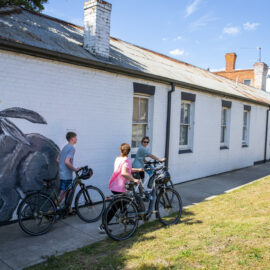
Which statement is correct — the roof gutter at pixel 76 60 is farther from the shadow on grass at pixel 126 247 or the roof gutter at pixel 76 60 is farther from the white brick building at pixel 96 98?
→ the shadow on grass at pixel 126 247

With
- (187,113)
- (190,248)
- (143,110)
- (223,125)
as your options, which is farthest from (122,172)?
(223,125)

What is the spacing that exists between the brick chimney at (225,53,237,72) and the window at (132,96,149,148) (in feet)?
80.5

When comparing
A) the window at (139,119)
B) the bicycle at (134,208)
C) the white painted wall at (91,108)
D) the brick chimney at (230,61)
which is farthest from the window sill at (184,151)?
the brick chimney at (230,61)

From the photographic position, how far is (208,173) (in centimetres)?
1126

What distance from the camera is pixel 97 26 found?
23.5ft

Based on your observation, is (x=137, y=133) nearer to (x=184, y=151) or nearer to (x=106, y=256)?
(x=184, y=151)

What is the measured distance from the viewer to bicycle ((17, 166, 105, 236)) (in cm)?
494

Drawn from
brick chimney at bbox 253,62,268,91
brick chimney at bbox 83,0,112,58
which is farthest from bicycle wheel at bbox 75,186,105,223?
brick chimney at bbox 253,62,268,91

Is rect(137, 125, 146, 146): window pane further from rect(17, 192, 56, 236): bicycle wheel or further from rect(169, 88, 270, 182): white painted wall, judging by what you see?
rect(17, 192, 56, 236): bicycle wheel

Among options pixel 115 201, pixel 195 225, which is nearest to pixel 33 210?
pixel 115 201

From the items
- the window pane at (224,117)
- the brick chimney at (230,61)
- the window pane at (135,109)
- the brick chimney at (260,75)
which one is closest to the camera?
the window pane at (135,109)

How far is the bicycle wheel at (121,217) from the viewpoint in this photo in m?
4.82

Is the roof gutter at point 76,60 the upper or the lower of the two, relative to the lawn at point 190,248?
upper

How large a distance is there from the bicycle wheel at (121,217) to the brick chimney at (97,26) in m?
3.84
